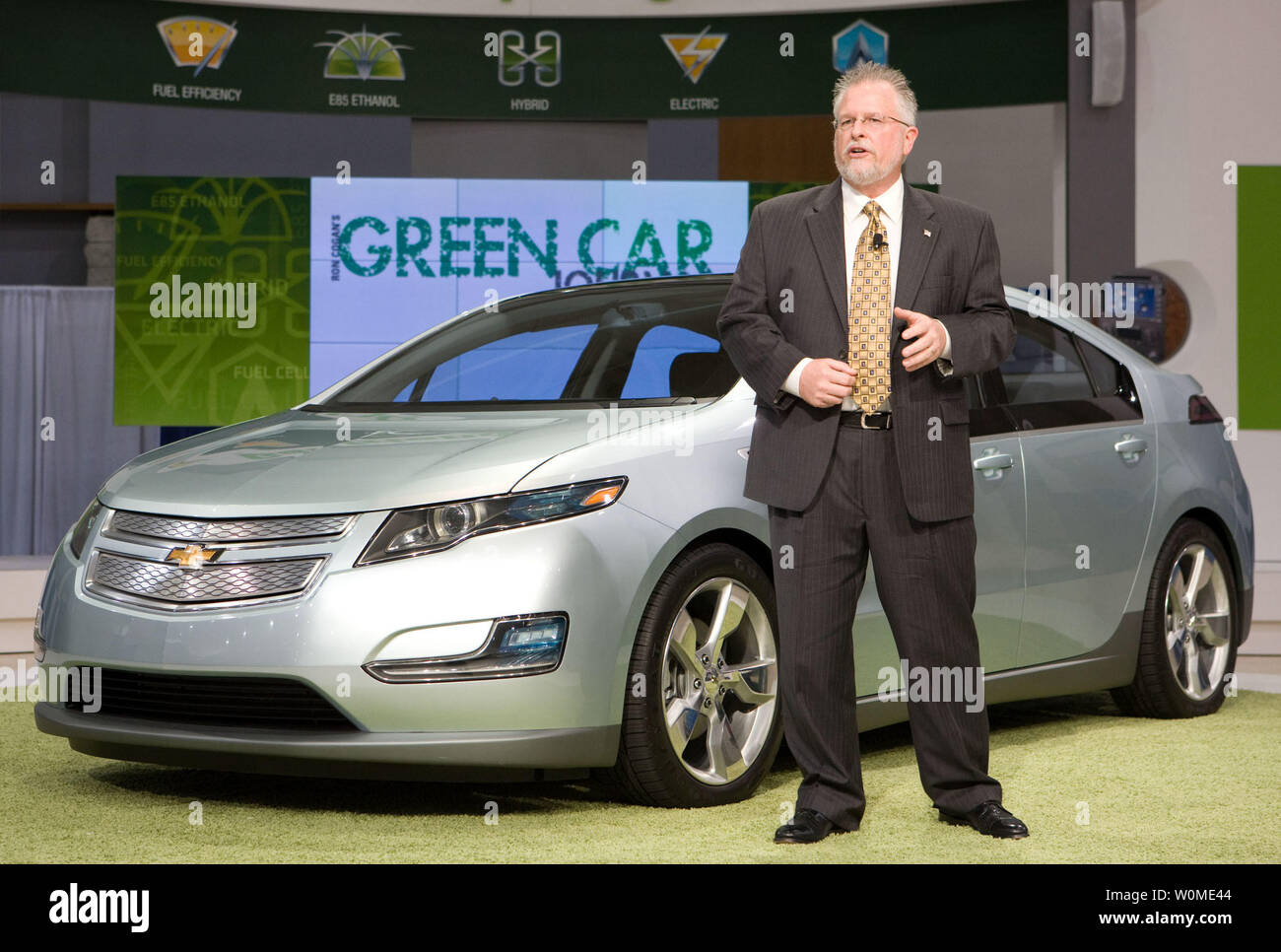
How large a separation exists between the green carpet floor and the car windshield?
1.05 meters

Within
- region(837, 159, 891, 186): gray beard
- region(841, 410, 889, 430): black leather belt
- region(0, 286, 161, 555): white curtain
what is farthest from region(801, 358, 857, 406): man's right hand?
region(0, 286, 161, 555): white curtain

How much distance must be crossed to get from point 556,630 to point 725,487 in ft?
2.01

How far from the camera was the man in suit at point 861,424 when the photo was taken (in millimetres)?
3613

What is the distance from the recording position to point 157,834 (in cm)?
375

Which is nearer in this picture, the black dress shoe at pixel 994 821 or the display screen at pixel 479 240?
the black dress shoe at pixel 994 821

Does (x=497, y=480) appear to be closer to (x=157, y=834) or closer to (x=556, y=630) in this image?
(x=556, y=630)

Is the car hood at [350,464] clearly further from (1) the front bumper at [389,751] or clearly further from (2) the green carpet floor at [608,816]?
(2) the green carpet floor at [608,816]

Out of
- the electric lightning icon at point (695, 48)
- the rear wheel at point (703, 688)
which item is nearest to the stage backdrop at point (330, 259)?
the electric lightning icon at point (695, 48)

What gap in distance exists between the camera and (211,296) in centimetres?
911

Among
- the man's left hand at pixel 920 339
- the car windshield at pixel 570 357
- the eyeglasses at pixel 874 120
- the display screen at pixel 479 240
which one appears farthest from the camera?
the display screen at pixel 479 240

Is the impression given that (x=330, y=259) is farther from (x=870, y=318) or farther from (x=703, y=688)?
(x=870, y=318)

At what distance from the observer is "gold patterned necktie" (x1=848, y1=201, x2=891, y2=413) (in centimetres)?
362

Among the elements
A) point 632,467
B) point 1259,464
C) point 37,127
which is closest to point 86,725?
point 632,467

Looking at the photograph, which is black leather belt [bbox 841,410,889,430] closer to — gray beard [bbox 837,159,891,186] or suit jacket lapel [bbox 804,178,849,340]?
suit jacket lapel [bbox 804,178,849,340]
